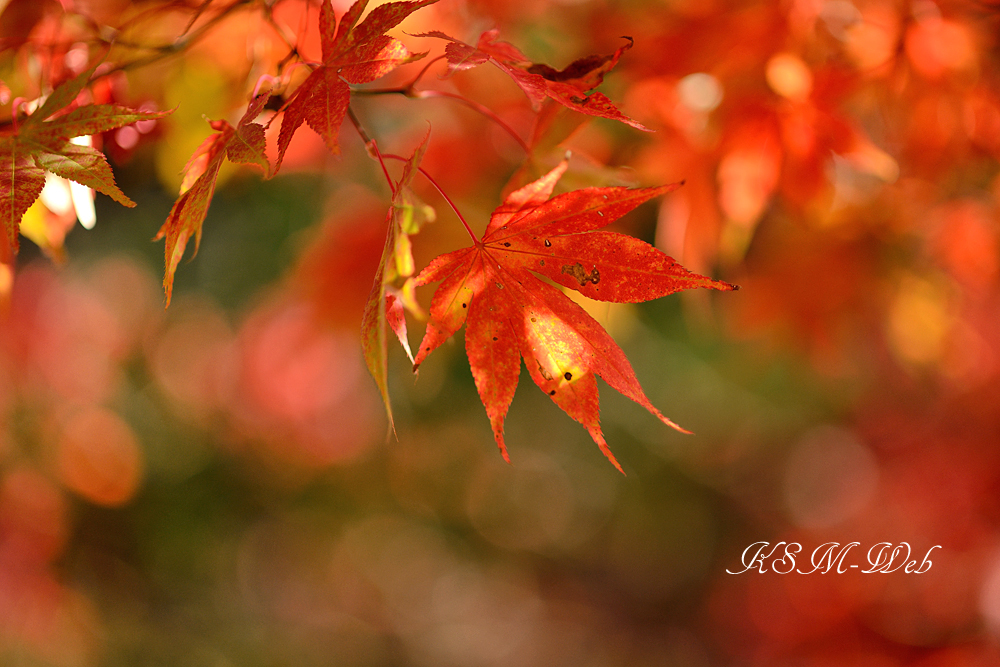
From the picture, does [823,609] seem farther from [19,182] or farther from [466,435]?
[19,182]

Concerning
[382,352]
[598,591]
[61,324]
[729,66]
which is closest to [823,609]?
[598,591]

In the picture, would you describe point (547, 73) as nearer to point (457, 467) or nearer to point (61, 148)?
point (61, 148)

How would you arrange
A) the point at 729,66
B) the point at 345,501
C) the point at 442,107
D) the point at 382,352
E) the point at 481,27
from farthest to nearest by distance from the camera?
the point at 345,501 → the point at 442,107 → the point at 481,27 → the point at 729,66 → the point at 382,352

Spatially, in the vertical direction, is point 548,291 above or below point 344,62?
below

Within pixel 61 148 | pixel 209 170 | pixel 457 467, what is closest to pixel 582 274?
pixel 209 170

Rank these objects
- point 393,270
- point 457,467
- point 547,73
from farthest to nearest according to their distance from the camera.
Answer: point 457,467, point 547,73, point 393,270

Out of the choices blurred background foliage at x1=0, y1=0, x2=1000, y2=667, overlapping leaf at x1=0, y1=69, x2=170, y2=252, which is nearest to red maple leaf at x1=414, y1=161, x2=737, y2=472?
overlapping leaf at x1=0, y1=69, x2=170, y2=252

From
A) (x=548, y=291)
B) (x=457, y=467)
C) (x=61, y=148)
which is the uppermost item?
(x=61, y=148)
